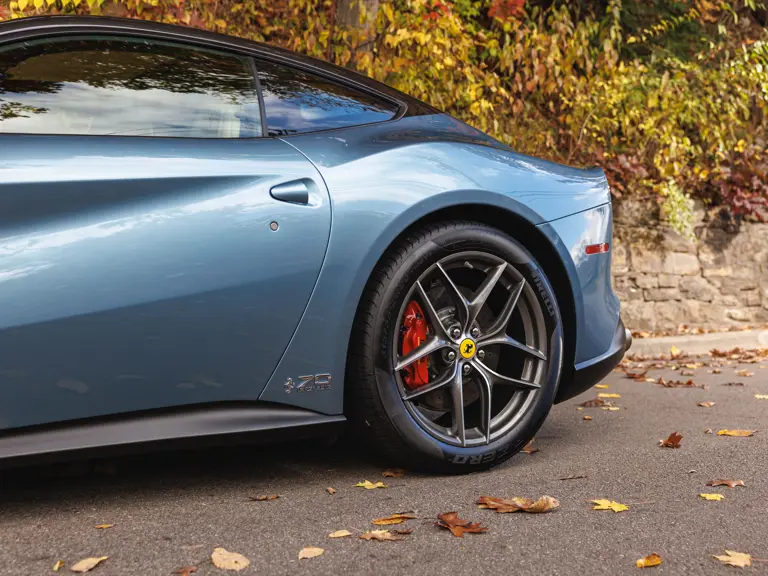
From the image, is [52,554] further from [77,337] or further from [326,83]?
[326,83]

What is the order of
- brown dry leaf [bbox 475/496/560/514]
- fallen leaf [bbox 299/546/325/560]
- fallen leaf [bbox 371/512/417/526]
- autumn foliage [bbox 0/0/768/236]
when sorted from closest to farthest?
fallen leaf [bbox 299/546/325/560]
fallen leaf [bbox 371/512/417/526]
brown dry leaf [bbox 475/496/560/514]
autumn foliage [bbox 0/0/768/236]

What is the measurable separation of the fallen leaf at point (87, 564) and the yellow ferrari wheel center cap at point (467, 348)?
139cm

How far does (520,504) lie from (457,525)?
0.96 feet

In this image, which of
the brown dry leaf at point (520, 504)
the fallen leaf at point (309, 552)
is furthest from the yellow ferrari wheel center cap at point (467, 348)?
the fallen leaf at point (309, 552)

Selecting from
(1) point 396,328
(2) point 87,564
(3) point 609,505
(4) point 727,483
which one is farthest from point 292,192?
(4) point 727,483

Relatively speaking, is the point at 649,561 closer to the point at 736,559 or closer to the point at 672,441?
the point at 736,559

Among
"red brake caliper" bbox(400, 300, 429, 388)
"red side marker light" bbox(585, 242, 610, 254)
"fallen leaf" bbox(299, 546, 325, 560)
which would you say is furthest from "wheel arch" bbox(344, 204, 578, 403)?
"fallen leaf" bbox(299, 546, 325, 560)

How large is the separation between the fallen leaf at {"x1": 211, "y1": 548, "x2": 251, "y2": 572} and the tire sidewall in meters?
0.83

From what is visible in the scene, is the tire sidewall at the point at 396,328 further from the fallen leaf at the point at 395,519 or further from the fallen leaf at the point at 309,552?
the fallen leaf at the point at 309,552

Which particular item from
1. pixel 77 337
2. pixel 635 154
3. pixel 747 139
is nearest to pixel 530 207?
pixel 77 337

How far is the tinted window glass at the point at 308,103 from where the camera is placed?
2.97 metres

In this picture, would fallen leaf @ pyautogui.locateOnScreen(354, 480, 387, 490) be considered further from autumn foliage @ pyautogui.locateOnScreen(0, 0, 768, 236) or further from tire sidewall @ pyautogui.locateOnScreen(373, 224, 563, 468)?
autumn foliage @ pyautogui.locateOnScreen(0, 0, 768, 236)

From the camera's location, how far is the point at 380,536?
2402 mm

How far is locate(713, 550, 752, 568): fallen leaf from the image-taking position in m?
2.21
